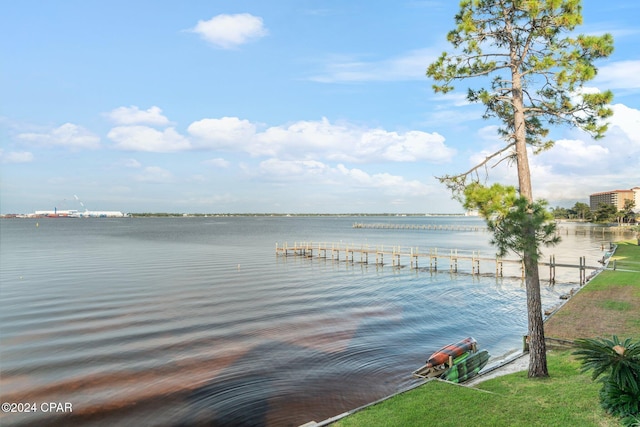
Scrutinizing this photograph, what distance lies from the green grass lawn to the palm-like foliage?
1.14ft

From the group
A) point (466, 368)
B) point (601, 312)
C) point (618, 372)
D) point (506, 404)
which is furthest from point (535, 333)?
point (601, 312)

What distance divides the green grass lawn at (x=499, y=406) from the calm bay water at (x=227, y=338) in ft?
11.3

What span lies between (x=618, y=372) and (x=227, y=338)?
53.6 feet

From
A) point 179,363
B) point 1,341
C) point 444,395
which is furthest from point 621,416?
point 1,341

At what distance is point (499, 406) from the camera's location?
9.04m

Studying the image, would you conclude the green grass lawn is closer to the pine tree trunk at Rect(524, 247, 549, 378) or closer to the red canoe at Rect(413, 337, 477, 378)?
the pine tree trunk at Rect(524, 247, 549, 378)

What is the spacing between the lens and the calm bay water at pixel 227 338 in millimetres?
13133

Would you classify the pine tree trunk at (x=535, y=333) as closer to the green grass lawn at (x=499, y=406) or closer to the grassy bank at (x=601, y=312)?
the green grass lawn at (x=499, y=406)

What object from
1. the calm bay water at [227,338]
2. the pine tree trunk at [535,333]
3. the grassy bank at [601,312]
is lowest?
the calm bay water at [227,338]

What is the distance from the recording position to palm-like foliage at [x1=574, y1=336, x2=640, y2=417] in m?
7.28

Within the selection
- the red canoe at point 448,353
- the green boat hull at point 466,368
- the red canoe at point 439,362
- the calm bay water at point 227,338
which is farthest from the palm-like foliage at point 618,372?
the calm bay water at point 227,338

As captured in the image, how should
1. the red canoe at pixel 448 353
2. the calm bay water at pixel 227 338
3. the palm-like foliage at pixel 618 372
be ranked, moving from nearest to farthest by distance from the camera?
1. the palm-like foliage at pixel 618 372
2. the calm bay water at pixel 227 338
3. the red canoe at pixel 448 353

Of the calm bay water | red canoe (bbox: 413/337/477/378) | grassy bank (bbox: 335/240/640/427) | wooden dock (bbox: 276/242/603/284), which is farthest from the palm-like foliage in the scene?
wooden dock (bbox: 276/242/603/284)

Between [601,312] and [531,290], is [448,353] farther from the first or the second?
[601,312]
